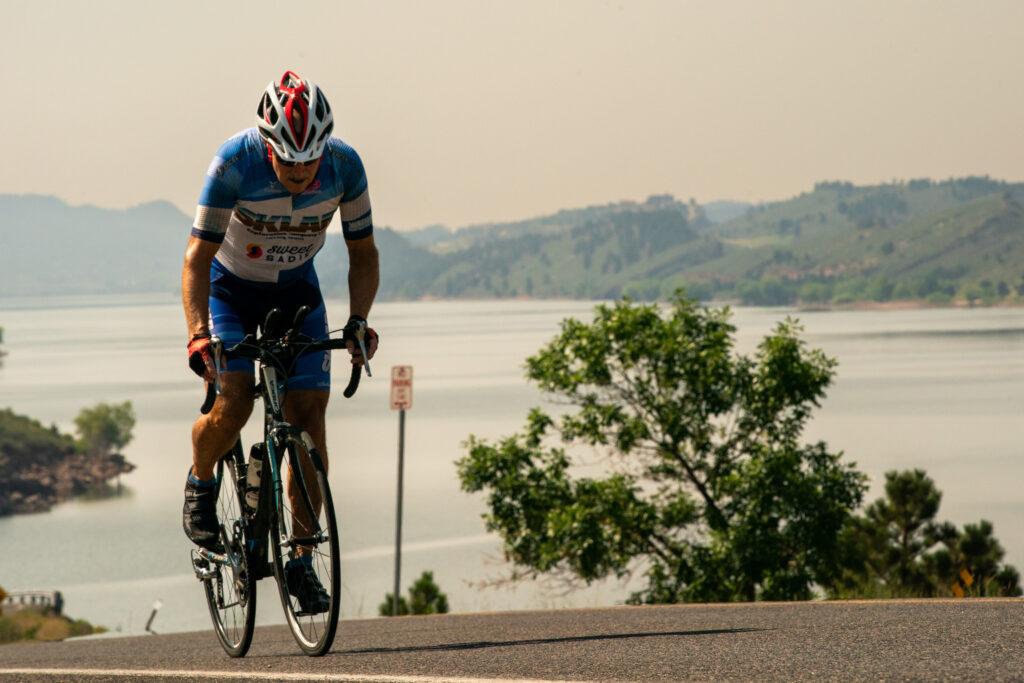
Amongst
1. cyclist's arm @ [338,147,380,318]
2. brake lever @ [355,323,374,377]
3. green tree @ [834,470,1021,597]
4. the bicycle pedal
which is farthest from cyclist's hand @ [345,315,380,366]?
green tree @ [834,470,1021,597]

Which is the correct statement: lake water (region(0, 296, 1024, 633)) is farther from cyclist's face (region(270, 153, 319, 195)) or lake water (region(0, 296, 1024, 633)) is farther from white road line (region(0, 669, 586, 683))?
cyclist's face (region(270, 153, 319, 195))

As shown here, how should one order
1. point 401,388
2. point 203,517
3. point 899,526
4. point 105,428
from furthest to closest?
point 105,428
point 899,526
point 401,388
point 203,517

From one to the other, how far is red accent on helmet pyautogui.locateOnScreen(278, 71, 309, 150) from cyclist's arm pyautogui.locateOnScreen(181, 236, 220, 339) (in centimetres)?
68

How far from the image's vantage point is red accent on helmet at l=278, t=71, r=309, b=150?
5.54 m

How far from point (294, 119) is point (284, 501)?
1658 millimetres

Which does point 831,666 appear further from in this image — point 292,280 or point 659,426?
point 659,426

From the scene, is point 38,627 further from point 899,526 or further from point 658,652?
point 658,652

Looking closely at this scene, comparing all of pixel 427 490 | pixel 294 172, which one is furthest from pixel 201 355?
pixel 427 490

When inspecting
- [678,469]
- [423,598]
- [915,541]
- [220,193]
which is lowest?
[423,598]

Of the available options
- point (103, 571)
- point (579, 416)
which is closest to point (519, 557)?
point (579, 416)

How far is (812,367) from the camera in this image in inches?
1094

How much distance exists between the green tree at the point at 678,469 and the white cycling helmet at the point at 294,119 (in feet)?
69.7

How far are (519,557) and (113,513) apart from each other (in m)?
104

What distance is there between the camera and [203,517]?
666cm
